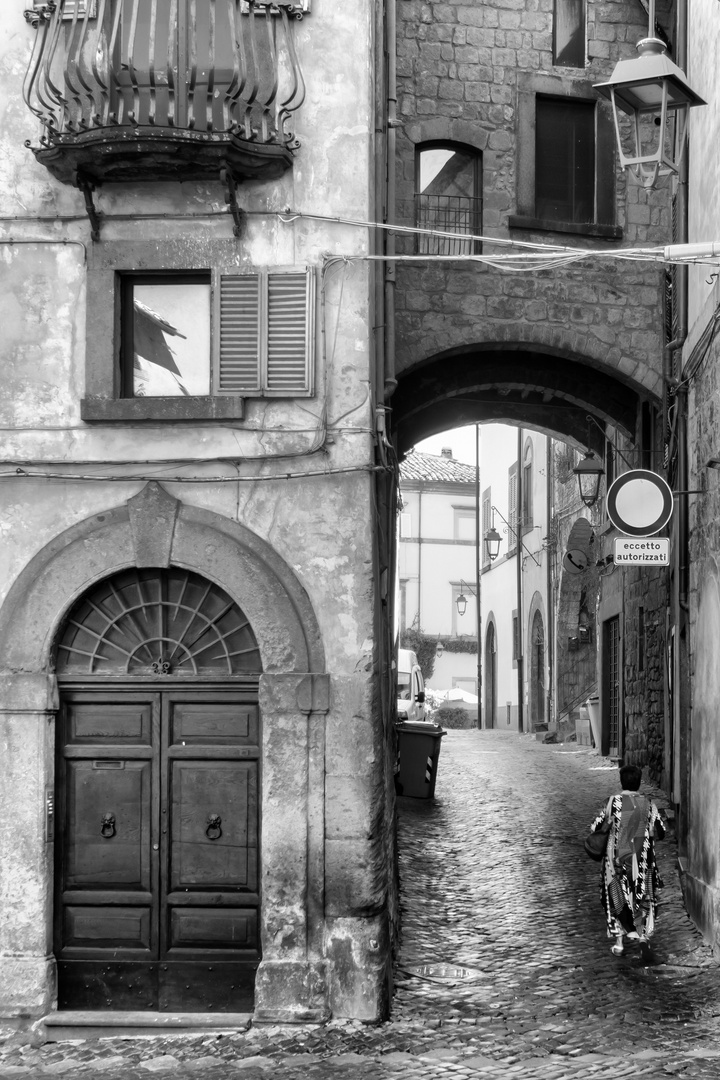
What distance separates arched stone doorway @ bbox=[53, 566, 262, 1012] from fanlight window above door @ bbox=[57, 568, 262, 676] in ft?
0.03

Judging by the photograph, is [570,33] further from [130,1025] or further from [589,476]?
[130,1025]

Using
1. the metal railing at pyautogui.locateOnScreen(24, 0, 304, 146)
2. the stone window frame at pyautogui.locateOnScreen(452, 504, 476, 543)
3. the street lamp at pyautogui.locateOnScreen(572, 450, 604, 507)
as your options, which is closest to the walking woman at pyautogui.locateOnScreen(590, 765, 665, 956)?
the metal railing at pyautogui.locateOnScreen(24, 0, 304, 146)

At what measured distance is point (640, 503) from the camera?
41.2 ft

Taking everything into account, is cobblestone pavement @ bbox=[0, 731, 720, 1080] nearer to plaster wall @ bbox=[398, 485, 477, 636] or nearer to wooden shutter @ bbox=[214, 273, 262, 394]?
wooden shutter @ bbox=[214, 273, 262, 394]

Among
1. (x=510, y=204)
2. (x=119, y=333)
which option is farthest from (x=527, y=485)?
(x=119, y=333)

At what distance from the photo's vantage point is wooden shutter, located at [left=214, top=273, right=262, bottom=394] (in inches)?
432

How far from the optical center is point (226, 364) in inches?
432

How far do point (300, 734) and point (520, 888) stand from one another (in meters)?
4.33

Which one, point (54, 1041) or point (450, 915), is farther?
point (450, 915)

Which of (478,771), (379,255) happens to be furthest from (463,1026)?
(478,771)

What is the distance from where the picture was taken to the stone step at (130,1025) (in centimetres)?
1025

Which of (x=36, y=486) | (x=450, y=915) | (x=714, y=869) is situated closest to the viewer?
(x=36, y=486)

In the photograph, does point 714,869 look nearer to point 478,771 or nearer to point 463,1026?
Result: point 463,1026

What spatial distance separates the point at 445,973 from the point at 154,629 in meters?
3.55
